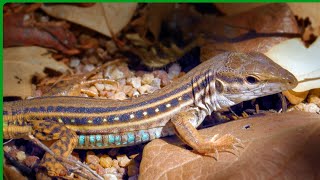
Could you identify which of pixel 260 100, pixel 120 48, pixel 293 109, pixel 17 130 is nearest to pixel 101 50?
pixel 120 48

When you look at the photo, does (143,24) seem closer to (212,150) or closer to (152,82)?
(152,82)

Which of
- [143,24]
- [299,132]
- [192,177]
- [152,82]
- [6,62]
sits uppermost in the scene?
[143,24]

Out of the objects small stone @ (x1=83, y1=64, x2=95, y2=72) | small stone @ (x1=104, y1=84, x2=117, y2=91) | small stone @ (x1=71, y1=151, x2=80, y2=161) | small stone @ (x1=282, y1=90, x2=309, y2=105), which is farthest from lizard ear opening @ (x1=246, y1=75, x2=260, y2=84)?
small stone @ (x1=83, y1=64, x2=95, y2=72)

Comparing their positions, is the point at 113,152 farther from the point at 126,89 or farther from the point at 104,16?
the point at 104,16

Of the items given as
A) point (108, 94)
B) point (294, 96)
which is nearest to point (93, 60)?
point (108, 94)

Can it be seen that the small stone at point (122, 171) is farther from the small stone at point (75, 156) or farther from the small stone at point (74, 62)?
the small stone at point (74, 62)

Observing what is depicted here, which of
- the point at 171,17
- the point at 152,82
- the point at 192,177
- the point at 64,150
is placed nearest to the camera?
the point at 192,177
